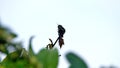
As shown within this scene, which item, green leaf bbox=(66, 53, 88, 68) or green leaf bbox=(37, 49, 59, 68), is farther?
green leaf bbox=(37, 49, 59, 68)

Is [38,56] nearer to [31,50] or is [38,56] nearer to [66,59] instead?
[31,50]

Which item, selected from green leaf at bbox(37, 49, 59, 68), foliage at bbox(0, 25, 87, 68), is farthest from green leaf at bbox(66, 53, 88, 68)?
green leaf at bbox(37, 49, 59, 68)

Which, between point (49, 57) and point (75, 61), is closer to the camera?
point (75, 61)

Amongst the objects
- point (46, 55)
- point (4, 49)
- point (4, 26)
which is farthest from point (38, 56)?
point (4, 26)

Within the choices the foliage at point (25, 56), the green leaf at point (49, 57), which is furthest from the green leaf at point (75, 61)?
the green leaf at point (49, 57)

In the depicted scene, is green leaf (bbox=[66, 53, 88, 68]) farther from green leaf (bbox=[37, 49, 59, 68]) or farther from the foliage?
green leaf (bbox=[37, 49, 59, 68])

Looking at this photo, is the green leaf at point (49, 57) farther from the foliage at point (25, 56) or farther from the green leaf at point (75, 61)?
the green leaf at point (75, 61)
